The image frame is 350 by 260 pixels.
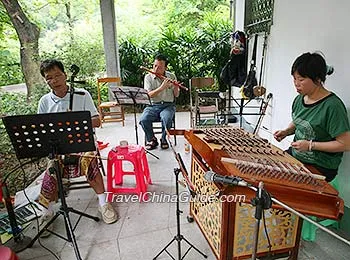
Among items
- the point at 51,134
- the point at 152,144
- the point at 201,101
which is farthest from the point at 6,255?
the point at 201,101

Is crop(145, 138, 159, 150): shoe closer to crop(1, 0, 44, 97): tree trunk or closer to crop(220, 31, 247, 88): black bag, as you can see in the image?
crop(220, 31, 247, 88): black bag

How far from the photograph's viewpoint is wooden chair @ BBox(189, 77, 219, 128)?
12.3 feet

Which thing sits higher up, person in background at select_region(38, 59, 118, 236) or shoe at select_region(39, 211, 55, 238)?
person in background at select_region(38, 59, 118, 236)

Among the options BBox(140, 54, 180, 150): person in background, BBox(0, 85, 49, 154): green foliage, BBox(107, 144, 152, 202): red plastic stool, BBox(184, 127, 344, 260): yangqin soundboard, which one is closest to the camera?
BBox(184, 127, 344, 260): yangqin soundboard

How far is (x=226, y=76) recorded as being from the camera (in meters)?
4.34

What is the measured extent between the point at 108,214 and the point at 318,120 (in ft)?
5.50

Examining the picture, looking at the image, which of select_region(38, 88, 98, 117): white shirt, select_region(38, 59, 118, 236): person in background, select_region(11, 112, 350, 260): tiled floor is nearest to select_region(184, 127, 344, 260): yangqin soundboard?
select_region(11, 112, 350, 260): tiled floor

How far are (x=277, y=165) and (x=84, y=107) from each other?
1650mm

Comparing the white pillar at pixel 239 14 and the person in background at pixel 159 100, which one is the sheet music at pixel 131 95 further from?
the white pillar at pixel 239 14

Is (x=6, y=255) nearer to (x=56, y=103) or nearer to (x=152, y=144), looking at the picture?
(x=56, y=103)

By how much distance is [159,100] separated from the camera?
366 cm

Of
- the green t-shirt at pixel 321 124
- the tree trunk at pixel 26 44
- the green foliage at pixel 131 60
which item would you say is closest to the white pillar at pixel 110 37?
the green foliage at pixel 131 60

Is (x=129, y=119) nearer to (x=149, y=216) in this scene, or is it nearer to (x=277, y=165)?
(x=149, y=216)

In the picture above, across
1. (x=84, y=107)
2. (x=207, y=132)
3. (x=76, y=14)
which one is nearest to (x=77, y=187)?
(x=84, y=107)
